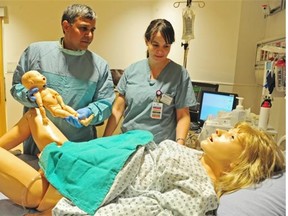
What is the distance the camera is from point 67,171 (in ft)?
3.94

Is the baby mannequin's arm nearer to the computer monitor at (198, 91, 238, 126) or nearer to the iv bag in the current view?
the computer monitor at (198, 91, 238, 126)

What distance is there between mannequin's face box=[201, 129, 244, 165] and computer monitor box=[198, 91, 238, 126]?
124 cm

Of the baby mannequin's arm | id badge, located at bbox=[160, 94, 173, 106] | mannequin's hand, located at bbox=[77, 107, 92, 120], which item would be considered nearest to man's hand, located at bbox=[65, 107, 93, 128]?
mannequin's hand, located at bbox=[77, 107, 92, 120]

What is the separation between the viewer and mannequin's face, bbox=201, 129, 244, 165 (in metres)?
1.31

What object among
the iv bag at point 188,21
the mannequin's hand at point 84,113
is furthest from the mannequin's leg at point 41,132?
the iv bag at point 188,21

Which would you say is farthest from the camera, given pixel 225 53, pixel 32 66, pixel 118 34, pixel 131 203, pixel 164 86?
pixel 118 34

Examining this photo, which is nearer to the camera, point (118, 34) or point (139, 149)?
point (139, 149)

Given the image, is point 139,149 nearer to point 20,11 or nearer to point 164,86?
point 164,86

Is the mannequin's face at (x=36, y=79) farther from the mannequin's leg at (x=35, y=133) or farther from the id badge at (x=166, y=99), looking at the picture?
A: the id badge at (x=166, y=99)

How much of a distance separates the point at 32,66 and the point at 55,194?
772mm

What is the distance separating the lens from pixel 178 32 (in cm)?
353

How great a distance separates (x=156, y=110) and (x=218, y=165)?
53 cm

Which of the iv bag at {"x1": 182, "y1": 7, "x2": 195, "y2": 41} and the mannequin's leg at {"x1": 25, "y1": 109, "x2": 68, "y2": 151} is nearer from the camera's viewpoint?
the mannequin's leg at {"x1": 25, "y1": 109, "x2": 68, "y2": 151}

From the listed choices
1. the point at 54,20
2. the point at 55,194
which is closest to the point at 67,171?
the point at 55,194
